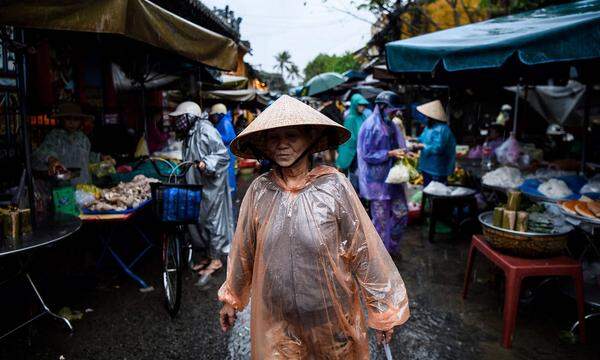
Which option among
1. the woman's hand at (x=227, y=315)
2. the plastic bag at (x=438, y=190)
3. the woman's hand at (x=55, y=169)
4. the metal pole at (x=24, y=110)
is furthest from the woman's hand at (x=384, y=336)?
the plastic bag at (x=438, y=190)

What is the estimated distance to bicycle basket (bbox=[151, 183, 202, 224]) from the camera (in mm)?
3615

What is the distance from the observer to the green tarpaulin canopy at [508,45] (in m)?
3.01

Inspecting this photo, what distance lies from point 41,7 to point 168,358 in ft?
9.52

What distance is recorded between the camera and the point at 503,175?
539 centimetres

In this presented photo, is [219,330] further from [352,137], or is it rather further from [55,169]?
[352,137]

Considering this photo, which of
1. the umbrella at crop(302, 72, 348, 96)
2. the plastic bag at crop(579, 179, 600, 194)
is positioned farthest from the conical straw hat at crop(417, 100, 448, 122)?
the umbrella at crop(302, 72, 348, 96)

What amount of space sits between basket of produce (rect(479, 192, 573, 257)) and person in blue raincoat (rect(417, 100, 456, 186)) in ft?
8.67

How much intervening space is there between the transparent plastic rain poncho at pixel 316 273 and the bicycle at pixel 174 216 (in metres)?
1.86

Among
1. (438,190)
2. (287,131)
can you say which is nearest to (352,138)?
(438,190)

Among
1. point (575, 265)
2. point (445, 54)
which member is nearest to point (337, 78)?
point (445, 54)

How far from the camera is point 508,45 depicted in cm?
341

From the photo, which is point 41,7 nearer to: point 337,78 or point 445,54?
point 445,54

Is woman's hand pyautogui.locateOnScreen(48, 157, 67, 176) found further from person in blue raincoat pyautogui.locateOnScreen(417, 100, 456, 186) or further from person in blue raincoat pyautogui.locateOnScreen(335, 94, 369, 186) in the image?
person in blue raincoat pyautogui.locateOnScreen(417, 100, 456, 186)

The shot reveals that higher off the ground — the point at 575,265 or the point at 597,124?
the point at 597,124
